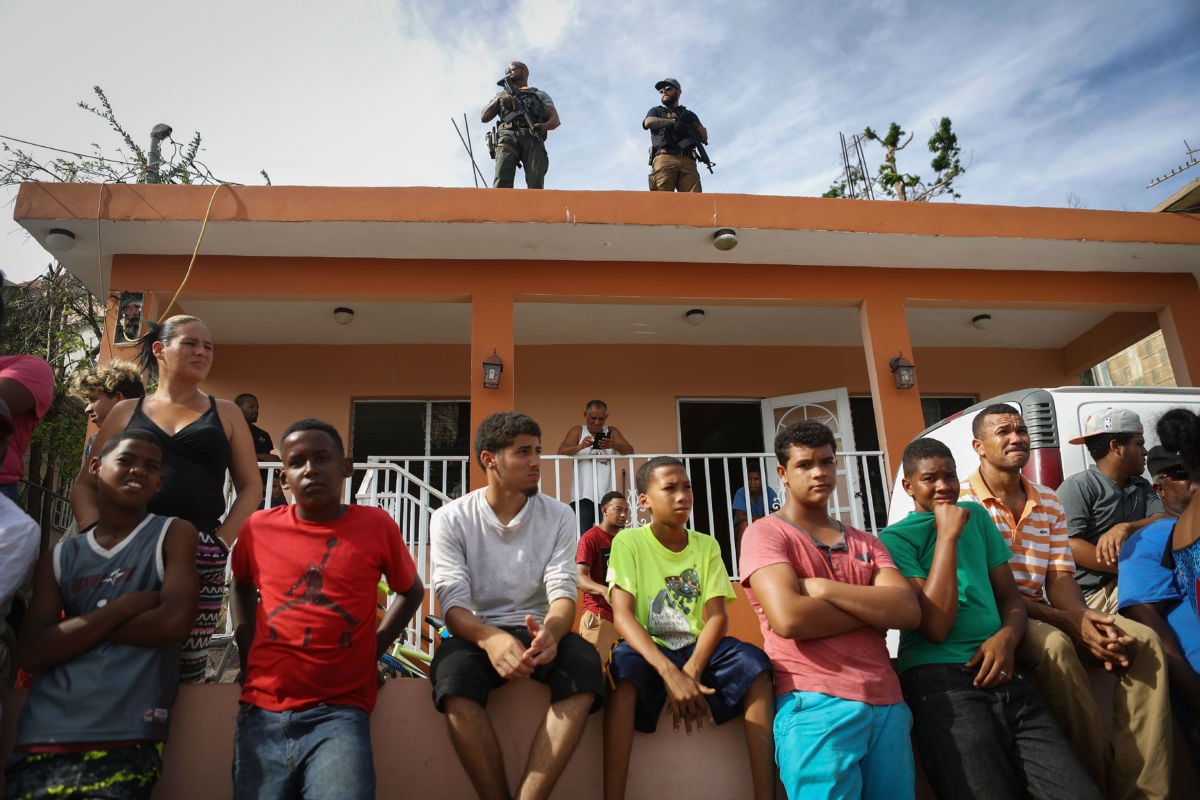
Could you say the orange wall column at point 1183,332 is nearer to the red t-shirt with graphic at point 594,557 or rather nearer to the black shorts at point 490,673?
the red t-shirt with graphic at point 594,557

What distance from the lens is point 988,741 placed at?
2205 millimetres

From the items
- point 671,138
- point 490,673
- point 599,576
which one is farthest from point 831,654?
point 671,138

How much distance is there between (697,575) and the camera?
8.76ft

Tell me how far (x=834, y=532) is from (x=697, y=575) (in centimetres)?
50

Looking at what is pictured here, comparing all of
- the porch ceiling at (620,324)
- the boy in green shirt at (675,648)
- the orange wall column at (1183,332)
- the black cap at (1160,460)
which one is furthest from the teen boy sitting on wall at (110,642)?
the orange wall column at (1183,332)

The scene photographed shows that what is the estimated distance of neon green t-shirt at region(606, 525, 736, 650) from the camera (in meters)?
2.56

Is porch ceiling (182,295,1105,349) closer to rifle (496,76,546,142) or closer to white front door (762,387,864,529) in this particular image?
white front door (762,387,864,529)

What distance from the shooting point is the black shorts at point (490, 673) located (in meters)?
2.18

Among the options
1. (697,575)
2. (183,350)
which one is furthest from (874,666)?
(183,350)

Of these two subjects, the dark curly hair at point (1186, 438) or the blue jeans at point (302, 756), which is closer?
the blue jeans at point (302, 756)

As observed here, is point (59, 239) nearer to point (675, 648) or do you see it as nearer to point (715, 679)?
point (675, 648)

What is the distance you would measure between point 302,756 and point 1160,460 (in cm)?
365

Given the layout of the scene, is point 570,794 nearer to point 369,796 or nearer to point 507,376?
point 369,796

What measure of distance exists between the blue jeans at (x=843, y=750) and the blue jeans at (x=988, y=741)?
14 cm
